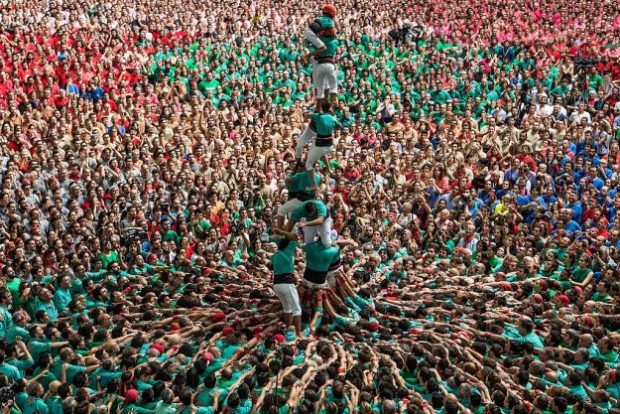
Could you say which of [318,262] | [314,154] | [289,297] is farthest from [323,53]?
[289,297]

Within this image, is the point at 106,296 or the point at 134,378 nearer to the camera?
the point at 134,378

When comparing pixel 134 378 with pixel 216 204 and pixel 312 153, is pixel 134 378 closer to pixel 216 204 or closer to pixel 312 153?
pixel 312 153

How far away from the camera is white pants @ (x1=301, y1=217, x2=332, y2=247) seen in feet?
51.9

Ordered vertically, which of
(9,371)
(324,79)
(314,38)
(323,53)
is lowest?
(9,371)

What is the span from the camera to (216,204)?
20.1m

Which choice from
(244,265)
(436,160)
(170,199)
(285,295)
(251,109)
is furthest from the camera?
(251,109)

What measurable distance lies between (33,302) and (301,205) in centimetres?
461

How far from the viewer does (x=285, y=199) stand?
2053 centimetres

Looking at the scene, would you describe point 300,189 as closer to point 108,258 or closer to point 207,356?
point 207,356

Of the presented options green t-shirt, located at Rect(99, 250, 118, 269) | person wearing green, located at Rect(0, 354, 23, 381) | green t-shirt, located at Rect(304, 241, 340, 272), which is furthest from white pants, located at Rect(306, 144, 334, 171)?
person wearing green, located at Rect(0, 354, 23, 381)

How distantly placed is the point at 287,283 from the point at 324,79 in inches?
141

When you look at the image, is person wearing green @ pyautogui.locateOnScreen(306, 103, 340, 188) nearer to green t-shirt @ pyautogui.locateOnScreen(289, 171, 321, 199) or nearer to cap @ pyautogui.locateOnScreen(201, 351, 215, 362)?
green t-shirt @ pyautogui.locateOnScreen(289, 171, 321, 199)

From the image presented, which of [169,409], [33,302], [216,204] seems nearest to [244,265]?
[216,204]

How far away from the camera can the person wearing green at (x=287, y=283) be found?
Result: 1555 cm
